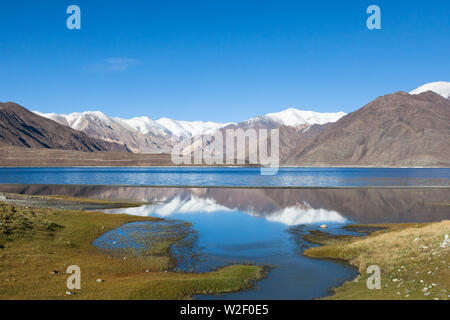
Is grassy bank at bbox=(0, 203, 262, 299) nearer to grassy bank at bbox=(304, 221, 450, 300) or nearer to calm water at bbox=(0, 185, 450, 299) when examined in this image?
calm water at bbox=(0, 185, 450, 299)

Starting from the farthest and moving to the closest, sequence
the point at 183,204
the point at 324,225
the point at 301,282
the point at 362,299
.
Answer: the point at 183,204 < the point at 324,225 < the point at 301,282 < the point at 362,299

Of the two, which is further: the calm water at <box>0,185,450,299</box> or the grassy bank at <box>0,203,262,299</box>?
the calm water at <box>0,185,450,299</box>

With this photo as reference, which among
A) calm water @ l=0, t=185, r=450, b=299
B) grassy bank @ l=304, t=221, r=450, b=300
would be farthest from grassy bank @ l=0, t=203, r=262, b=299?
grassy bank @ l=304, t=221, r=450, b=300

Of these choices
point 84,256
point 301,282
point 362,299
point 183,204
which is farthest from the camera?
point 183,204

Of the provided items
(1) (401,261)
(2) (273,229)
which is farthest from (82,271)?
(2) (273,229)

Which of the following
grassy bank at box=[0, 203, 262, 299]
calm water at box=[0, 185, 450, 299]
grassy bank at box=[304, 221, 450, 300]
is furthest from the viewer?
calm water at box=[0, 185, 450, 299]
